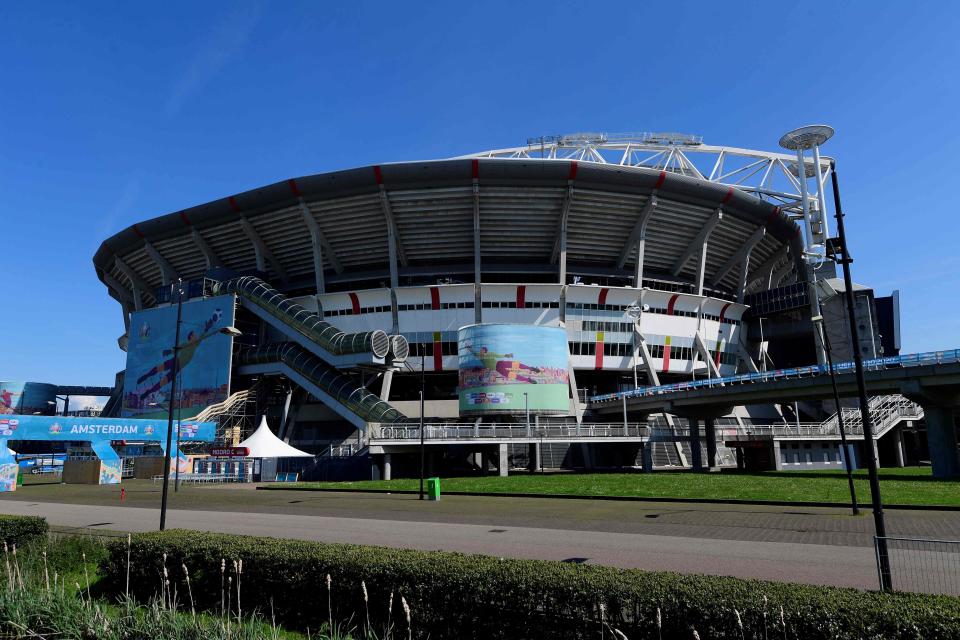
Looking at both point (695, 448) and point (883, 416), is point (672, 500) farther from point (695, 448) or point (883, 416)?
point (883, 416)

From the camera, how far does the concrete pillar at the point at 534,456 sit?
50594 millimetres

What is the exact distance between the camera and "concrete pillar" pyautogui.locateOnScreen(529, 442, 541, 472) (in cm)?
5059

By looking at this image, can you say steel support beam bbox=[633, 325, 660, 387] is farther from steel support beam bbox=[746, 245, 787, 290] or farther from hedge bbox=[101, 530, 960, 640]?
hedge bbox=[101, 530, 960, 640]

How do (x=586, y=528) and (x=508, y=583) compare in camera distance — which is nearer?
(x=508, y=583)

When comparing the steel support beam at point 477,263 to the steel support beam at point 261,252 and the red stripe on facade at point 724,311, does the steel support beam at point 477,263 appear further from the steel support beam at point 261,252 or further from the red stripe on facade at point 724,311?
the red stripe on facade at point 724,311

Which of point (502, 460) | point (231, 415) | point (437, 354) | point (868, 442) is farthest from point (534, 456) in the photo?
point (868, 442)

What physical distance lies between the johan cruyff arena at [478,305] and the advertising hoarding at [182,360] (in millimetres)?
222

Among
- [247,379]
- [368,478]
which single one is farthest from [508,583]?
[247,379]

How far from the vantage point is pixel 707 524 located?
19.9 meters

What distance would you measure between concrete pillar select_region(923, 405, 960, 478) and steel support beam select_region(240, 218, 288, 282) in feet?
194

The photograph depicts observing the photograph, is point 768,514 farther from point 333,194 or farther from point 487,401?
point 333,194

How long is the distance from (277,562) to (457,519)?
12.7m

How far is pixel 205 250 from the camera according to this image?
69875 mm

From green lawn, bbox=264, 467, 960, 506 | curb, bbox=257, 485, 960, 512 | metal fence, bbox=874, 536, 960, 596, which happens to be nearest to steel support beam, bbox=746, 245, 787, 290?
green lawn, bbox=264, 467, 960, 506
